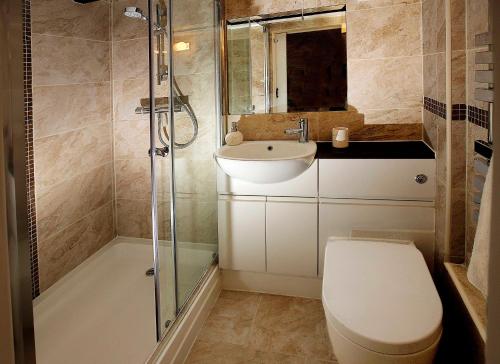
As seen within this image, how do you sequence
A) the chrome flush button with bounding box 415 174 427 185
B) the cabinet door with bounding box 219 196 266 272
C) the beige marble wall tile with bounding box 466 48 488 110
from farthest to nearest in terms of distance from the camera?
the cabinet door with bounding box 219 196 266 272, the chrome flush button with bounding box 415 174 427 185, the beige marble wall tile with bounding box 466 48 488 110

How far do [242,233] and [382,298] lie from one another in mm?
Result: 1024

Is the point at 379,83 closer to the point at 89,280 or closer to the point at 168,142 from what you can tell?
the point at 168,142

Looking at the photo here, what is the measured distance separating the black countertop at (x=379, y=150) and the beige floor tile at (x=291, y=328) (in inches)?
32.7

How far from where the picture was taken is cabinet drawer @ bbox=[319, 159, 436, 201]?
79.5 inches

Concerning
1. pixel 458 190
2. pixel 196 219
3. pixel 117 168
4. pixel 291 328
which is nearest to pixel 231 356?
pixel 291 328

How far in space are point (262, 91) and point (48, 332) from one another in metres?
1.76

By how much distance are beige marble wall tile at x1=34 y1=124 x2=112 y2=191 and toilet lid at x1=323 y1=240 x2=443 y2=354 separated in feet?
5.15

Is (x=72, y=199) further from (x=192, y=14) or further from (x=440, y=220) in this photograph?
(x=440, y=220)

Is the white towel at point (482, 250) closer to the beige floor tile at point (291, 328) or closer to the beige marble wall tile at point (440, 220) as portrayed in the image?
the beige marble wall tile at point (440, 220)

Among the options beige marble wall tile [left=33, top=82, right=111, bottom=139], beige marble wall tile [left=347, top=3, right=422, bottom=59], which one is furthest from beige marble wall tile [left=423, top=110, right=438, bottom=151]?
beige marble wall tile [left=33, top=82, right=111, bottom=139]

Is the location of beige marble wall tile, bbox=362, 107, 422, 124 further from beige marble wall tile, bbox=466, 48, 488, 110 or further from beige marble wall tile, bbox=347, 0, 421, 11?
beige marble wall tile, bbox=466, 48, 488, 110

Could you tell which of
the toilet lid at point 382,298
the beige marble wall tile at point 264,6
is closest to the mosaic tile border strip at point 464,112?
the toilet lid at point 382,298

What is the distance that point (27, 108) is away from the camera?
211 cm

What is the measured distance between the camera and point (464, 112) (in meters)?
1.66
